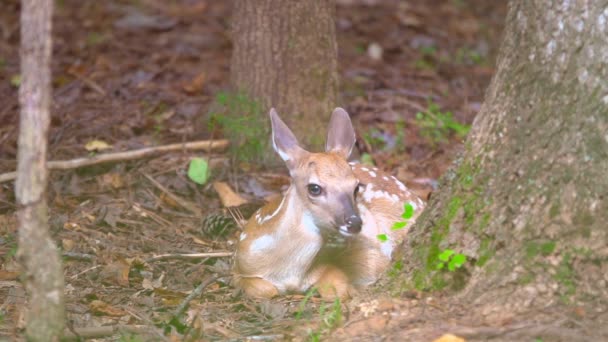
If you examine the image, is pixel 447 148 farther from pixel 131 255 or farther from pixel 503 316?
pixel 503 316

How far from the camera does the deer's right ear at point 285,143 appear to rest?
16.6ft

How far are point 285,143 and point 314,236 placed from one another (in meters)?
0.60

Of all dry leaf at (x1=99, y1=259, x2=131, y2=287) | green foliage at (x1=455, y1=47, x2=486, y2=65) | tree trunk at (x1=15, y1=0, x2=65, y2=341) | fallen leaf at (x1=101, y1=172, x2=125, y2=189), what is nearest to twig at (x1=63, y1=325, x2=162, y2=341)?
tree trunk at (x1=15, y1=0, x2=65, y2=341)

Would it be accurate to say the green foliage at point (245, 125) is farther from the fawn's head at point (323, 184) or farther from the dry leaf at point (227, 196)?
the fawn's head at point (323, 184)

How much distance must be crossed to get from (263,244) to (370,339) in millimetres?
1300

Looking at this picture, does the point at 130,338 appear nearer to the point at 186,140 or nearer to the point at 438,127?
the point at 186,140

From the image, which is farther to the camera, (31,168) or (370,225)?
(370,225)

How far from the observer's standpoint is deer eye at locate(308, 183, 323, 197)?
4738 mm

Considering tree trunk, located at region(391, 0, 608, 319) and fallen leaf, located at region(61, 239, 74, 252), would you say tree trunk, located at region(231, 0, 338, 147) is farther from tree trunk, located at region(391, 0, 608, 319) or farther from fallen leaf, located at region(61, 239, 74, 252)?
tree trunk, located at region(391, 0, 608, 319)

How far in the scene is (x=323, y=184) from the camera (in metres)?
4.73

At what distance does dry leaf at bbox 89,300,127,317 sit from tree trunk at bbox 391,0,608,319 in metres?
1.58

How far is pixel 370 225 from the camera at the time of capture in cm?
527

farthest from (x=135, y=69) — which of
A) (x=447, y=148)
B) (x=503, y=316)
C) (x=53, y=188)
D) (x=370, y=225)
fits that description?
(x=503, y=316)

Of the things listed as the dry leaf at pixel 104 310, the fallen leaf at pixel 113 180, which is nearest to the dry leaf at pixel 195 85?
the fallen leaf at pixel 113 180
